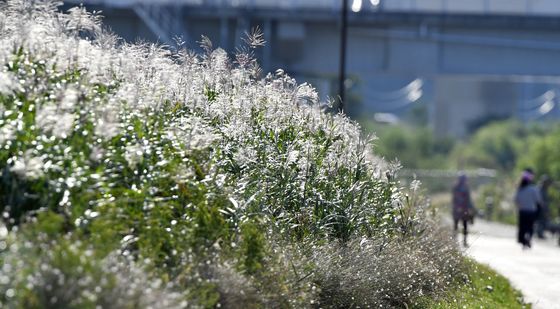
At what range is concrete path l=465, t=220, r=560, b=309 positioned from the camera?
16.7 metres

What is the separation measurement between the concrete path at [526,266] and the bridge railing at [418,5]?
1289 cm

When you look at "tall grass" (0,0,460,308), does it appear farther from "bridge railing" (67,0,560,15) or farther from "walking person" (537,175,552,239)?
"bridge railing" (67,0,560,15)

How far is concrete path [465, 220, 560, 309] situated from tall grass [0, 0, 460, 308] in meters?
3.39

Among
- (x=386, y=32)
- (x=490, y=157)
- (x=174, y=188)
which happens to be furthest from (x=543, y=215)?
(x=490, y=157)

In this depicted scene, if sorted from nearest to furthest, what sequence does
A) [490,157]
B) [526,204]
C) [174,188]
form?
[174,188] < [526,204] < [490,157]

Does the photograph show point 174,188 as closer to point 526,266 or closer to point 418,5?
point 526,266

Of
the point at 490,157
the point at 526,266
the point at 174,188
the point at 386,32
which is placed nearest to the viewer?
the point at 174,188

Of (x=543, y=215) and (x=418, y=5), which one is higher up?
(x=418, y=5)

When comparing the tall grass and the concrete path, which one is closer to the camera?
the tall grass

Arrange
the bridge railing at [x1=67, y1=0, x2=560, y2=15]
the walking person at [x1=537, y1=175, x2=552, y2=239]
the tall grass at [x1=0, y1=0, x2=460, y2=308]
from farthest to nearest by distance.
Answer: the bridge railing at [x1=67, y1=0, x2=560, y2=15], the walking person at [x1=537, y1=175, x2=552, y2=239], the tall grass at [x1=0, y1=0, x2=460, y2=308]

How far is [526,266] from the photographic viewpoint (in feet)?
70.8

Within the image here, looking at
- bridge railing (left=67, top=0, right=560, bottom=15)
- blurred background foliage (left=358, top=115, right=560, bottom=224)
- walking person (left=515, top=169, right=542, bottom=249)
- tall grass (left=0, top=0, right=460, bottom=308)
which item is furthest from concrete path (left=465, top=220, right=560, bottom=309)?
bridge railing (left=67, top=0, right=560, bottom=15)

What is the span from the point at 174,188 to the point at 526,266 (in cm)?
1302

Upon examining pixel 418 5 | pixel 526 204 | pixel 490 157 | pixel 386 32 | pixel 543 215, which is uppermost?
pixel 418 5
